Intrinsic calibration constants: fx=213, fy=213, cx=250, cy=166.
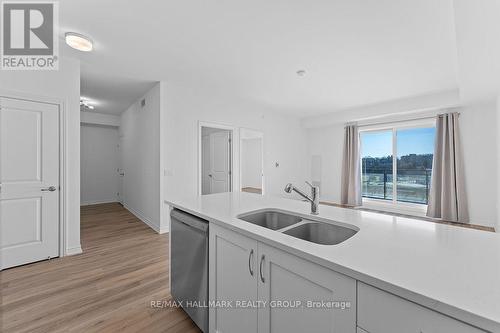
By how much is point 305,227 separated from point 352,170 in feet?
16.4

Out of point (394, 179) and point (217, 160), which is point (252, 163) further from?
point (394, 179)

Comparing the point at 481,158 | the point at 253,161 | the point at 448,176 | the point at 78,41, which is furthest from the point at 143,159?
the point at 481,158

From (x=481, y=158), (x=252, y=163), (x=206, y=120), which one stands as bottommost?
(x=252, y=163)

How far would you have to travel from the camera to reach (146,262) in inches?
102

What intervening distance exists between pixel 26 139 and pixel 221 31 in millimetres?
2614

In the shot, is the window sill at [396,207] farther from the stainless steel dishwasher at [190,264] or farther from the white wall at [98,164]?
the white wall at [98,164]

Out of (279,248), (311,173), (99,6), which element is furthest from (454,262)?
(311,173)

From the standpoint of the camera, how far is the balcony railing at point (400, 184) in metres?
4.96

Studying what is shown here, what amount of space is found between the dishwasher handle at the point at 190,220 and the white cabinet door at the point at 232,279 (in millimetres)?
78

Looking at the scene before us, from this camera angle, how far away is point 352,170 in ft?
19.0

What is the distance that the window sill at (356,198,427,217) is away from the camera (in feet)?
16.0

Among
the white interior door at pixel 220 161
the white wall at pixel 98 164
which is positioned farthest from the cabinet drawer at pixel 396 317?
the white wall at pixel 98 164

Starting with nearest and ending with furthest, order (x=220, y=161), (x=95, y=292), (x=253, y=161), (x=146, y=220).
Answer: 1. (x=95, y=292)
2. (x=146, y=220)
3. (x=220, y=161)
4. (x=253, y=161)

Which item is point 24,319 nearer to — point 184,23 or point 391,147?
point 184,23
